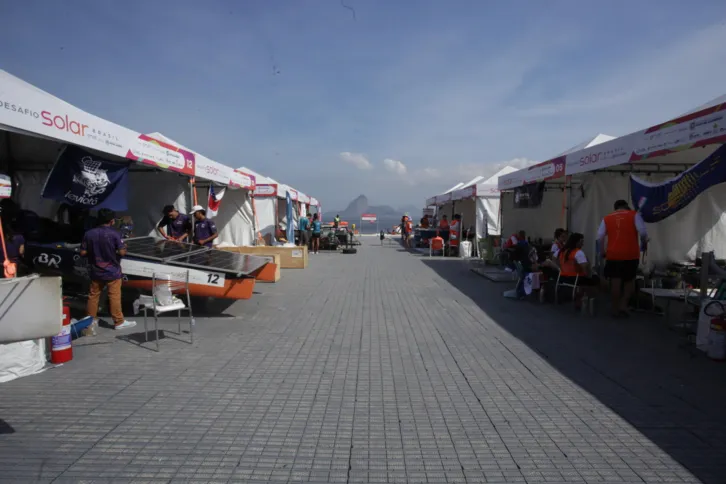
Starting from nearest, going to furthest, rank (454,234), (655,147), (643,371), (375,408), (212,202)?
1. (375,408)
2. (643,371)
3. (655,147)
4. (212,202)
5. (454,234)

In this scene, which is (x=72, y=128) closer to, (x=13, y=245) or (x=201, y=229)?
(x=13, y=245)

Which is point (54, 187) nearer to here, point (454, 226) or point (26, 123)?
point (26, 123)

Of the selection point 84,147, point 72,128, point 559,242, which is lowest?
point 559,242

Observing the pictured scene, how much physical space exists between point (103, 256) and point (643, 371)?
21.6 ft

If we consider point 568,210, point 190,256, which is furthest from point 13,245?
point 568,210

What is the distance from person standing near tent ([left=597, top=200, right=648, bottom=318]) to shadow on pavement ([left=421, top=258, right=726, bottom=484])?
423 millimetres

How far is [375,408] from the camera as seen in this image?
3.52 meters

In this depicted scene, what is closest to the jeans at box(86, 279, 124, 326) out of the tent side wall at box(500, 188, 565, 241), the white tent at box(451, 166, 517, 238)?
the tent side wall at box(500, 188, 565, 241)

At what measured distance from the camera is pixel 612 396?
12.4 ft

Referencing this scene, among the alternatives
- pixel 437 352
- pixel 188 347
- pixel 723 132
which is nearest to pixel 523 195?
pixel 723 132

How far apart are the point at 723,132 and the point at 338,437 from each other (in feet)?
17.9

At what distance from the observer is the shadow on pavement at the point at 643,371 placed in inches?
121

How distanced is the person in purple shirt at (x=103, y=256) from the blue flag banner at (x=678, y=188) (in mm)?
7655

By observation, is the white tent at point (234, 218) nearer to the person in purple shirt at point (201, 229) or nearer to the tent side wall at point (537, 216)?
the person in purple shirt at point (201, 229)
